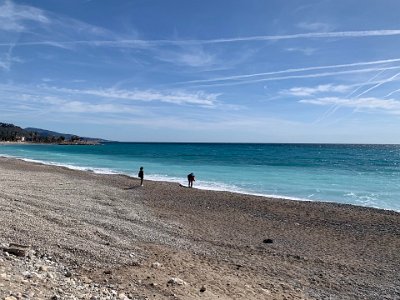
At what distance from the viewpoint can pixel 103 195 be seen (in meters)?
22.5

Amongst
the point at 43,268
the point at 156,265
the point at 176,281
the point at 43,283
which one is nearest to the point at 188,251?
the point at 156,265

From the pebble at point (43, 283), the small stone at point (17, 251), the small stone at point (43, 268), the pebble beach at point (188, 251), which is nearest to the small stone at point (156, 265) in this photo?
the pebble beach at point (188, 251)

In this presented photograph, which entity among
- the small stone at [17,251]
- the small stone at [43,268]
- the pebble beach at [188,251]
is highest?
the small stone at [17,251]

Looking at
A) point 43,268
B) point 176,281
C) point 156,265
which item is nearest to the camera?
point 43,268

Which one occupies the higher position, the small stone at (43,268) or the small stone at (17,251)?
the small stone at (17,251)

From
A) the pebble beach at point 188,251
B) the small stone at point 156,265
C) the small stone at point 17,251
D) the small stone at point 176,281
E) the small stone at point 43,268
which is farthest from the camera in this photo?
the small stone at point 156,265

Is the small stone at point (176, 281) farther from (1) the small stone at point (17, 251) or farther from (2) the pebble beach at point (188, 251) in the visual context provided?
(1) the small stone at point (17, 251)

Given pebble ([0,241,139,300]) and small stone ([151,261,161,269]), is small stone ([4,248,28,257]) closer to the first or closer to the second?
pebble ([0,241,139,300])

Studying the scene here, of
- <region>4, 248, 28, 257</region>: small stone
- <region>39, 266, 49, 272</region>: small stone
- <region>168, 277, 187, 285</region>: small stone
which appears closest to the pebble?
<region>39, 266, 49, 272</region>: small stone

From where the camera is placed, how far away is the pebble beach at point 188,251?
298 inches

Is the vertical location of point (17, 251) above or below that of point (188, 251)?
above

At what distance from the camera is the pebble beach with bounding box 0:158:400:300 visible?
758 centimetres

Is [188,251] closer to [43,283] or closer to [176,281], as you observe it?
[176,281]

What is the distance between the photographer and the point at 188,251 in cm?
1141
